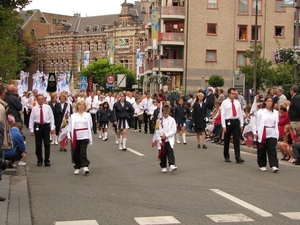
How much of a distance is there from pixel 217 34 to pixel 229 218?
48999 mm

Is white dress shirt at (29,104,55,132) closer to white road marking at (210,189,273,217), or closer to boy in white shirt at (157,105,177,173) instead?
boy in white shirt at (157,105,177,173)

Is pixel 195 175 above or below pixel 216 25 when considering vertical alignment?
below

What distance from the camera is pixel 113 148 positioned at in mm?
20562

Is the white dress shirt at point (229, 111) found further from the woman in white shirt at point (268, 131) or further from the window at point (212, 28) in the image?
the window at point (212, 28)

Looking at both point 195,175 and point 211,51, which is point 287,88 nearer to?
point 195,175

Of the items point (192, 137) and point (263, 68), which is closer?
point (192, 137)

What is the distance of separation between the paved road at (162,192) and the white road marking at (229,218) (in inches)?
0.6

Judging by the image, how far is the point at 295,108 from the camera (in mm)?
16359

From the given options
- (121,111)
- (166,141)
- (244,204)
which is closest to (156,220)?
(244,204)

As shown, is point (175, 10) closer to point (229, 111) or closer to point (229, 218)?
point (229, 111)

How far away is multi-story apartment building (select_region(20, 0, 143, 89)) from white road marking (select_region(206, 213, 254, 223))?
105333 millimetres

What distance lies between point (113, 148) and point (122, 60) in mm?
95666

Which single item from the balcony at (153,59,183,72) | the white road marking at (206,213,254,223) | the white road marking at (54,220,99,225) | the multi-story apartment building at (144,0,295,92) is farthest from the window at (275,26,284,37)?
the white road marking at (54,220,99,225)

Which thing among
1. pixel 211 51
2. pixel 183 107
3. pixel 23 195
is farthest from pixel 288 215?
pixel 211 51
